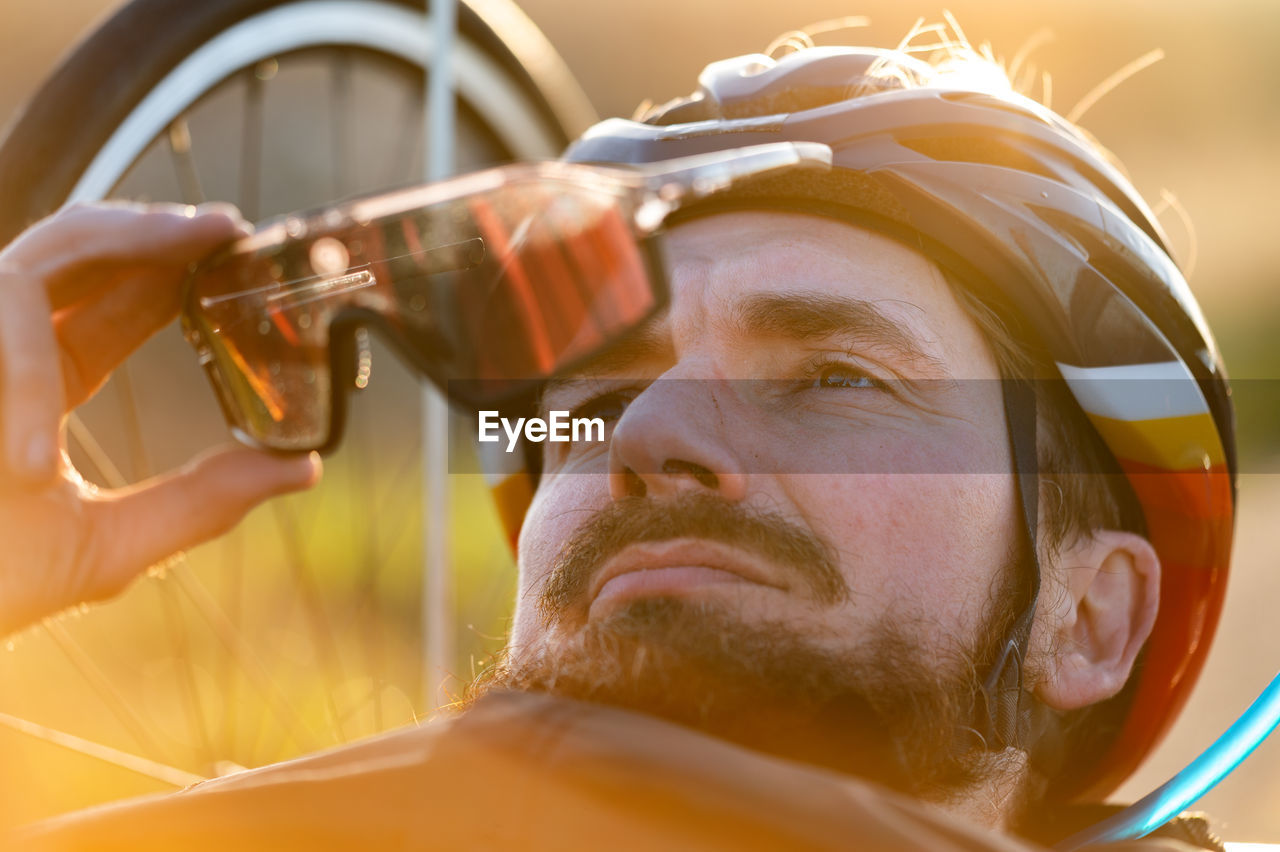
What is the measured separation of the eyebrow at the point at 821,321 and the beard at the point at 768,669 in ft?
0.79

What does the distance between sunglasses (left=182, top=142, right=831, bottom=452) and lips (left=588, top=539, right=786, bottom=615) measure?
31cm

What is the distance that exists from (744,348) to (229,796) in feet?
2.33

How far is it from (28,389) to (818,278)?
2.93 ft

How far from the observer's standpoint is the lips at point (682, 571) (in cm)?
117

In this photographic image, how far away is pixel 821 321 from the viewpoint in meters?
1.33

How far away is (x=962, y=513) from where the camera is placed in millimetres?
1303

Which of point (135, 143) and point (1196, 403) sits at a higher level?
point (135, 143)

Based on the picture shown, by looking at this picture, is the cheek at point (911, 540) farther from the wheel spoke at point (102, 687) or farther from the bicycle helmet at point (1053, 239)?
the wheel spoke at point (102, 687)

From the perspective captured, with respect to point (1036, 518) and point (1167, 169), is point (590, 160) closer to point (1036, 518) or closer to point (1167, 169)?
point (1036, 518)

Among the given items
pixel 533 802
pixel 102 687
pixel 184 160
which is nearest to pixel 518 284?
pixel 184 160

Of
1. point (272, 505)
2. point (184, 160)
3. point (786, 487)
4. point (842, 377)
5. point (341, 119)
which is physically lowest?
point (272, 505)

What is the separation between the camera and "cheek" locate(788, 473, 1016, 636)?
4.04 feet

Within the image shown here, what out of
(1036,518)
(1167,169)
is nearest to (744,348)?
(1036,518)

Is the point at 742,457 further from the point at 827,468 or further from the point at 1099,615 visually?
the point at 1099,615
